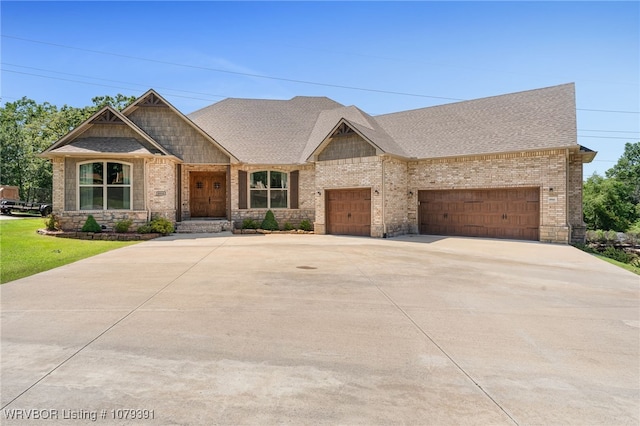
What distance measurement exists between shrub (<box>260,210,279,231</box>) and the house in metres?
0.78

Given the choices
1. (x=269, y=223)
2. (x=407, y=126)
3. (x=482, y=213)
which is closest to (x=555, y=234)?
(x=482, y=213)

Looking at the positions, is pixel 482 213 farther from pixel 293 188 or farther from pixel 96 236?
pixel 96 236

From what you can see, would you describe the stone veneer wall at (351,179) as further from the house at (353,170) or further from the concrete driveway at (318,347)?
the concrete driveway at (318,347)

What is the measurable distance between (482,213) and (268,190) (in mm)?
12123

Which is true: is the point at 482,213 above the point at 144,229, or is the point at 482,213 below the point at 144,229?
above

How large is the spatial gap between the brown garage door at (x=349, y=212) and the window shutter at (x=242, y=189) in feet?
16.8

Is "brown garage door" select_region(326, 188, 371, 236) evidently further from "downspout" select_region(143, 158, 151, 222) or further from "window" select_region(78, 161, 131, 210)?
"window" select_region(78, 161, 131, 210)

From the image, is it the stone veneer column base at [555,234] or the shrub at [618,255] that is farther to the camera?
the stone veneer column base at [555,234]

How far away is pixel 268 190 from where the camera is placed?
71.7ft

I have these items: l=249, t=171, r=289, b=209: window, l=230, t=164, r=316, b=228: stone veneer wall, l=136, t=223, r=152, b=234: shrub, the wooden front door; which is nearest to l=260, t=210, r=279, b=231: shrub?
l=230, t=164, r=316, b=228: stone veneer wall

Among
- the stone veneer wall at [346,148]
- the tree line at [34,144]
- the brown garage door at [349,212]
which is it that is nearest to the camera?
the stone veneer wall at [346,148]

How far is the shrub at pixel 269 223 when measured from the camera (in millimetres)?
20734

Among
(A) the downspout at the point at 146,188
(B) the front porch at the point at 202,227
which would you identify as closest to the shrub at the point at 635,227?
(B) the front porch at the point at 202,227

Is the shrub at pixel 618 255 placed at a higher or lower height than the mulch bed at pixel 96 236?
lower
